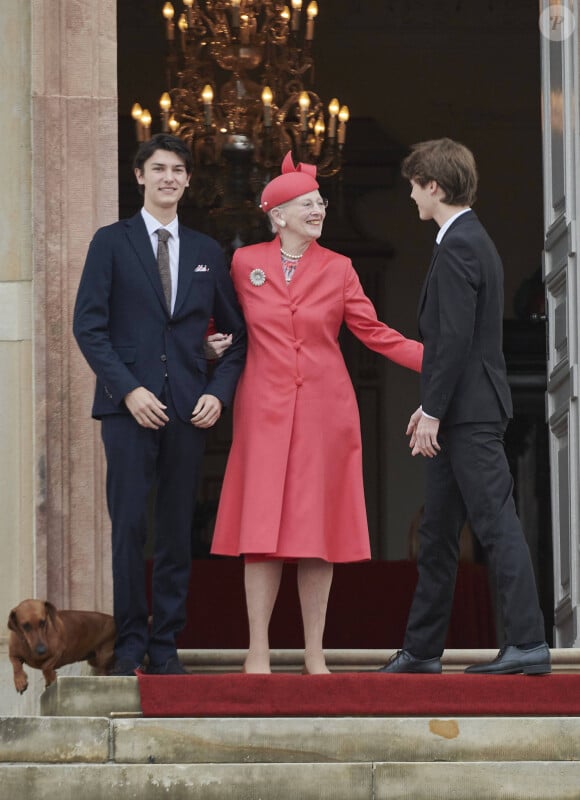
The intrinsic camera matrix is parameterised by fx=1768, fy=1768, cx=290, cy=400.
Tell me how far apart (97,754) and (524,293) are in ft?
28.7

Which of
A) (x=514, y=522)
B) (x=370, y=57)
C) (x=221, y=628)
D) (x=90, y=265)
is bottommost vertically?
(x=221, y=628)

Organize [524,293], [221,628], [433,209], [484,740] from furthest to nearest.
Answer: [524,293] < [221,628] < [433,209] < [484,740]

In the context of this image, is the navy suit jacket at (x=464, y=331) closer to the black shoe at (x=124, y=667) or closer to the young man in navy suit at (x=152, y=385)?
the young man in navy suit at (x=152, y=385)

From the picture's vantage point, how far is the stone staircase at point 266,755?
511cm

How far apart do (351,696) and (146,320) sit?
141cm

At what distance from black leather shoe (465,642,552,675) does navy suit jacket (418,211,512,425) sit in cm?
73

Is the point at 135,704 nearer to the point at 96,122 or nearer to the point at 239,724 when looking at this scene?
the point at 239,724

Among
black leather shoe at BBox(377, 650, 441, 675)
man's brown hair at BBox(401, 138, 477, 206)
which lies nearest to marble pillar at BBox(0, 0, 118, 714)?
black leather shoe at BBox(377, 650, 441, 675)

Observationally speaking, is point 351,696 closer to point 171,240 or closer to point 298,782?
point 298,782

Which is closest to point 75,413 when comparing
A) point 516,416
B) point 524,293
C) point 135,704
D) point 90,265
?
point 90,265

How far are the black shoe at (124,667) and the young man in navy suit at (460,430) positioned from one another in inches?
32.3

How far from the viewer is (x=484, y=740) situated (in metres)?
5.28

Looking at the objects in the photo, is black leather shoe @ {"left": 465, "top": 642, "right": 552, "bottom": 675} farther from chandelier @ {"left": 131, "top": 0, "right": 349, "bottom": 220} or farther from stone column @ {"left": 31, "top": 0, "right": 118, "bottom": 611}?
chandelier @ {"left": 131, "top": 0, "right": 349, "bottom": 220}

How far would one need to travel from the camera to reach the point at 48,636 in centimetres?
559
